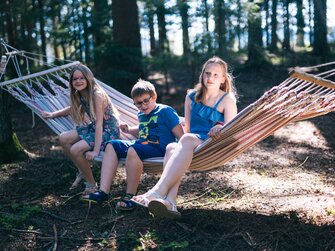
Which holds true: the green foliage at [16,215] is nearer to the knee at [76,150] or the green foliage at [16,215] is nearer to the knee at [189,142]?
the knee at [76,150]

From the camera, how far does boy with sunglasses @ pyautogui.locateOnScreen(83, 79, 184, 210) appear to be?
2.68 meters

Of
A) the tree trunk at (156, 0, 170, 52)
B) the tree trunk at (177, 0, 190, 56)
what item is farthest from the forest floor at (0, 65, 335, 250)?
the tree trunk at (156, 0, 170, 52)

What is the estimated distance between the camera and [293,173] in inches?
149

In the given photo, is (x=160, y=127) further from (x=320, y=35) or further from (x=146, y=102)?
(x=320, y=35)

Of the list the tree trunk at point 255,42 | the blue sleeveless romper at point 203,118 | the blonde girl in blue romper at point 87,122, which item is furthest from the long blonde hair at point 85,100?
the tree trunk at point 255,42

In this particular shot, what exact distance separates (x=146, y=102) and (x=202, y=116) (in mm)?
363

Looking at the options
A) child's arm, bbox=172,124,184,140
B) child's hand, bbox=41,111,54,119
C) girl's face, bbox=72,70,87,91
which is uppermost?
girl's face, bbox=72,70,87,91

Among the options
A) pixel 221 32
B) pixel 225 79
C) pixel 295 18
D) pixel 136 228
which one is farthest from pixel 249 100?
pixel 136 228

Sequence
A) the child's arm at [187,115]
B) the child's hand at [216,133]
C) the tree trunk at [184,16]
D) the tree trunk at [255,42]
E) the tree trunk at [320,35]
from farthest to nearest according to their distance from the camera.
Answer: the tree trunk at [320,35] → the tree trunk at [255,42] → the tree trunk at [184,16] → the child's arm at [187,115] → the child's hand at [216,133]

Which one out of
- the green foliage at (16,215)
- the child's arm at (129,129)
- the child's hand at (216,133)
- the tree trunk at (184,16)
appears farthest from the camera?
the tree trunk at (184,16)

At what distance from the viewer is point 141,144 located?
9.01ft

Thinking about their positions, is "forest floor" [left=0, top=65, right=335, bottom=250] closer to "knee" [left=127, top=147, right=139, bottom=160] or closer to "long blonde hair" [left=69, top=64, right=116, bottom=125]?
→ "knee" [left=127, top=147, right=139, bottom=160]

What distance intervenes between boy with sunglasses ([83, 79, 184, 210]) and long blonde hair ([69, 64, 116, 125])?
12.3 inches

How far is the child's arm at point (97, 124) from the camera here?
2.85 m
